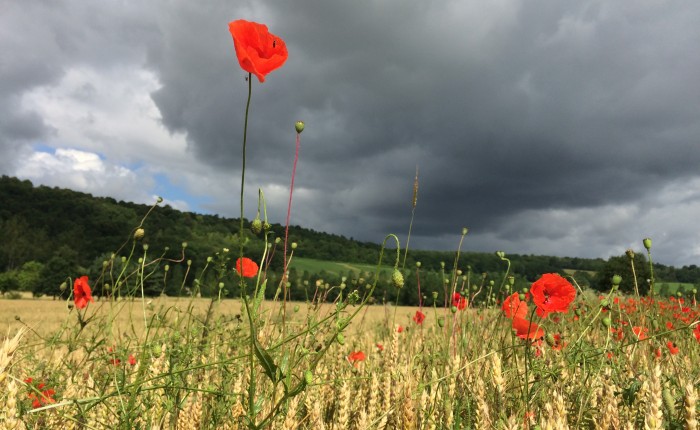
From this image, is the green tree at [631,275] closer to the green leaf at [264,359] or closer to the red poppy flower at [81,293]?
the green leaf at [264,359]

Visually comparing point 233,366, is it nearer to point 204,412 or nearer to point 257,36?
point 204,412

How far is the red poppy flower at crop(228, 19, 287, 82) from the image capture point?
1.26m

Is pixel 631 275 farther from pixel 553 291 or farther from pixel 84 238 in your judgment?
pixel 84 238

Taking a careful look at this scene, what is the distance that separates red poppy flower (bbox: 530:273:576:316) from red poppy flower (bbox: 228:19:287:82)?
1.71 m

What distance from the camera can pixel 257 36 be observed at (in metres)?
1.33

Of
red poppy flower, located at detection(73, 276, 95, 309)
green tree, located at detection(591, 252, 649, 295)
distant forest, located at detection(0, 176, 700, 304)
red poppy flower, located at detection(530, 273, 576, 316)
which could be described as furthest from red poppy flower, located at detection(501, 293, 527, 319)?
distant forest, located at detection(0, 176, 700, 304)

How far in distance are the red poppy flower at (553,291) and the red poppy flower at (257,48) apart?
171 centimetres

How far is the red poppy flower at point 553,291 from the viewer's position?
2.30 meters

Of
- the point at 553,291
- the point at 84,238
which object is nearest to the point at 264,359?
the point at 553,291

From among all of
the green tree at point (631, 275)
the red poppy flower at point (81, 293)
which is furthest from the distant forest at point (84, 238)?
the red poppy flower at point (81, 293)

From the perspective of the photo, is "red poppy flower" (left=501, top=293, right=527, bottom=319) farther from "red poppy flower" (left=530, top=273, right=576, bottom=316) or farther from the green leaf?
the green leaf

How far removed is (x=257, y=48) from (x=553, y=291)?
6.22 feet

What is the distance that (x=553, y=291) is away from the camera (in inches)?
92.9

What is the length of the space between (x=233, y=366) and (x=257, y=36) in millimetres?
2306
